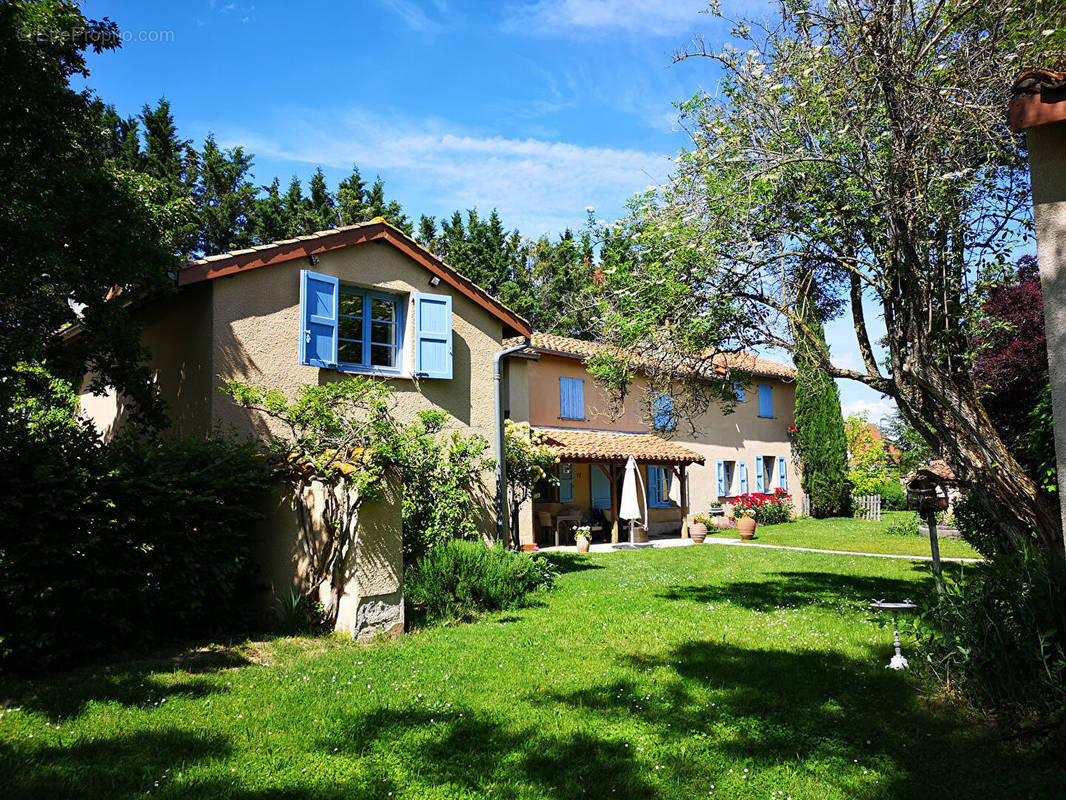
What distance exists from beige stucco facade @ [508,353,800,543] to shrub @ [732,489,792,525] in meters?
0.51

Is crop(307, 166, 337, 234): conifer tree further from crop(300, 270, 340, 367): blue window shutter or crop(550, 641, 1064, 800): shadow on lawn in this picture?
crop(550, 641, 1064, 800): shadow on lawn

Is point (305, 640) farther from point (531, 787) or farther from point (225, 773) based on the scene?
point (531, 787)

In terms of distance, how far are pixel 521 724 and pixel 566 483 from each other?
1565cm

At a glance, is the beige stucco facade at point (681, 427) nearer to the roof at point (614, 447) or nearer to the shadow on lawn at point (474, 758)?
the roof at point (614, 447)

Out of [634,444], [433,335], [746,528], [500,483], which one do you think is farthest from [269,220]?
A: [746,528]

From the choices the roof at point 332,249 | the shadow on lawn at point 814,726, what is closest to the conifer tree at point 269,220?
the roof at point 332,249

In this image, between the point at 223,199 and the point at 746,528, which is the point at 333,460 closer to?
A: the point at 746,528

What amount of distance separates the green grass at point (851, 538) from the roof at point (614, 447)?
297 cm

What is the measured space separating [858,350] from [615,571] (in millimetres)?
6709

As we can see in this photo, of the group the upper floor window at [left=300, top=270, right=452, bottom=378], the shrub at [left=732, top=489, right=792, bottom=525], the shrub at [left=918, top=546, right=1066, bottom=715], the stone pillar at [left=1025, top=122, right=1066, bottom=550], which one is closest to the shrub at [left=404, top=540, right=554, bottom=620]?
the upper floor window at [left=300, top=270, right=452, bottom=378]

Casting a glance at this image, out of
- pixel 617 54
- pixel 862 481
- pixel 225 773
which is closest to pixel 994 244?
pixel 617 54

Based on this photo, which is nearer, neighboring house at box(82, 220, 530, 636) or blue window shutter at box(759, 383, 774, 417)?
neighboring house at box(82, 220, 530, 636)

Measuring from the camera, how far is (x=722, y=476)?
24.1 meters

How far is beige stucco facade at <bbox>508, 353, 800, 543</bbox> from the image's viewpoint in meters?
19.1
